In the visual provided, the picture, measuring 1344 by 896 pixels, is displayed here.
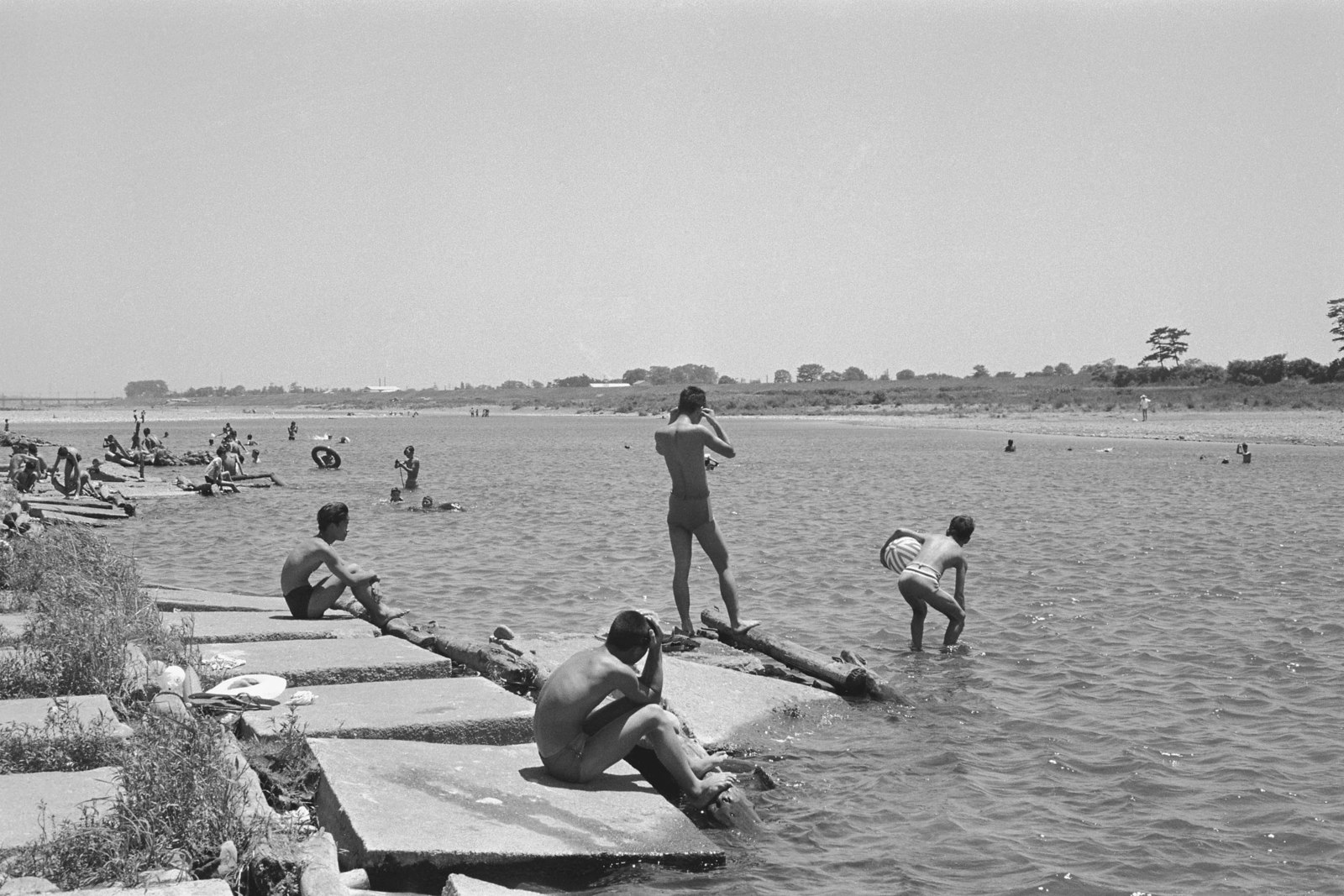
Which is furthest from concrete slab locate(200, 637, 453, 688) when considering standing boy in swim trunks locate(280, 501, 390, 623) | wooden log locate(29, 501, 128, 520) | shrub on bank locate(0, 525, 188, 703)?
wooden log locate(29, 501, 128, 520)

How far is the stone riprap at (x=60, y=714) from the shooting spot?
580cm

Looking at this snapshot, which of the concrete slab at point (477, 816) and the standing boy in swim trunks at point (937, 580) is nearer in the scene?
the concrete slab at point (477, 816)

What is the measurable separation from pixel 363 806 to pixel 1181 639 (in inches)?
370

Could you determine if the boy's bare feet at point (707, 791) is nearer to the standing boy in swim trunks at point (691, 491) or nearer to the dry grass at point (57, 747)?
the dry grass at point (57, 747)

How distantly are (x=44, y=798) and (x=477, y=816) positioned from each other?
6.24ft

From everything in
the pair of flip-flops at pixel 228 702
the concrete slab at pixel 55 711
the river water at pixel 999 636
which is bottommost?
the river water at pixel 999 636

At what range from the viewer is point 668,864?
18.3ft

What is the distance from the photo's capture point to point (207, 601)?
1162 cm

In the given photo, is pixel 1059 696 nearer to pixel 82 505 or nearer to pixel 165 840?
pixel 165 840

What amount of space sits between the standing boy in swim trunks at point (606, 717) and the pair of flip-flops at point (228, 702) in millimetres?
1881

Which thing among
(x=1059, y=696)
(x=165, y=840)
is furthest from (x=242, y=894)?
(x=1059, y=696)

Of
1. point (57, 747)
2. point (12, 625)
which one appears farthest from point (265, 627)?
point (57, 747)

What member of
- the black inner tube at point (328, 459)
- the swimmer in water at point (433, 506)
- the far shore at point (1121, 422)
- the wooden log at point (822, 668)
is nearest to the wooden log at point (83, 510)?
the swimmer in water at point (433, 506)

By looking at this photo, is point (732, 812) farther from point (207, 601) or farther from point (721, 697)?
point (207, 601)
